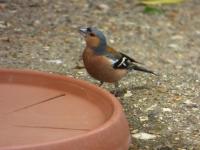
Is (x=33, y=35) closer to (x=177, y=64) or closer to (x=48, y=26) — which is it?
(x=48, y=26)

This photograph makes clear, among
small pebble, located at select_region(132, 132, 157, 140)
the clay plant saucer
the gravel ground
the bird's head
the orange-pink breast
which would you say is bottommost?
the gravel ground

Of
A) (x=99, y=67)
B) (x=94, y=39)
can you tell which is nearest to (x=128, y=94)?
(x=99, y=67)

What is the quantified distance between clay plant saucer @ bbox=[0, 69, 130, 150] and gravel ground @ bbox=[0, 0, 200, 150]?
0.86 meters

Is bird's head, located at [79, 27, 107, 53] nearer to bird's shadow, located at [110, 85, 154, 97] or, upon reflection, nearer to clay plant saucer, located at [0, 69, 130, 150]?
bird's shadow, located at [110, 85, 154, 97]

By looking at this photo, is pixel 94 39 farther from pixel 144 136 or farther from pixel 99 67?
pixel 144 136

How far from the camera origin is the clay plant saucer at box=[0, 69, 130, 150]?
307cm

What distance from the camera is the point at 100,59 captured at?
551cm

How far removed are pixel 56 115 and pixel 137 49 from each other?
142 inches

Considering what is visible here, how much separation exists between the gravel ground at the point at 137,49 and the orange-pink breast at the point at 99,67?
20 cm

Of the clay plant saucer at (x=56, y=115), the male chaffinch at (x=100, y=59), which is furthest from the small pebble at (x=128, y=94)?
the clay plant saucer at (x=56, y=115)

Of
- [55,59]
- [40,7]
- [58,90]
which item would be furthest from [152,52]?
[58,90]

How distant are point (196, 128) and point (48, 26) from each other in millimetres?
3072

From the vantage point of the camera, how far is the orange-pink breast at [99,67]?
548 cm

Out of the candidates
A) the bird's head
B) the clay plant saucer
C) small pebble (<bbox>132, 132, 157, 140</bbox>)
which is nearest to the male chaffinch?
the bird's head
